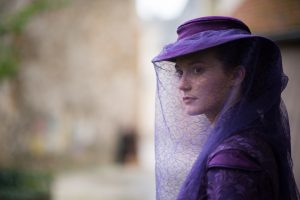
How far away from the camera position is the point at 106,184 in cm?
1342

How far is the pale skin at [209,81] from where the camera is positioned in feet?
5.71

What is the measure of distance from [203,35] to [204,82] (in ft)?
0.51

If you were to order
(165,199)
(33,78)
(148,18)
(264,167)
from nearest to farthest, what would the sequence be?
(264,167) → (165,199) → (33,78) → (148,18)

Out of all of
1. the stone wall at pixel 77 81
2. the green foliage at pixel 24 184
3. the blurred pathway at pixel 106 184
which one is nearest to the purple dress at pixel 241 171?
the green foliage at pixel 24 184

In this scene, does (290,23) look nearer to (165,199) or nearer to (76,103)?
(165,199)

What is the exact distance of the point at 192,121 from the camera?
1974 millimetres

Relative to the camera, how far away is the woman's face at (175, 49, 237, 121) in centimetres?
174

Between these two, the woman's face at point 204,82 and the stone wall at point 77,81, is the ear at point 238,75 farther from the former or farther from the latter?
the stone wall at point 77,81

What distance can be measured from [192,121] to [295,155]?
2.62 m

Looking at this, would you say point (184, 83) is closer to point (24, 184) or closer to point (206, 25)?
point (206, 25)

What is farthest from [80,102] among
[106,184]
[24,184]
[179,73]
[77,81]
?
[179,73]

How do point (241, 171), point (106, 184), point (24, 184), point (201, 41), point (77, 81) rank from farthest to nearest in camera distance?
point (77, 81) → point (106, 184) → point (24, 184) → point (201, 41) → point (241, 171)

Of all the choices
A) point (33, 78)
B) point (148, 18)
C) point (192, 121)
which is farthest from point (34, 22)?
point (148, 18)

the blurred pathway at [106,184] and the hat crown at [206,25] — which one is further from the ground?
the hat crown at [206,25]
